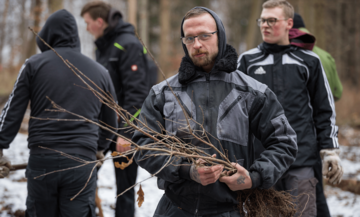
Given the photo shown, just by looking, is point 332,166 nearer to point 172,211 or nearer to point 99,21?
point 172,211

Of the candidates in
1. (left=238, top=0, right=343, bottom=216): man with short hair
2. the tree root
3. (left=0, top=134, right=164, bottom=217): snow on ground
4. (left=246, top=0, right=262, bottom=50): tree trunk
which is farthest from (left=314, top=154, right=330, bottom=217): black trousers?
(left=246, top=0, right=262, bottom=50): tree trunk

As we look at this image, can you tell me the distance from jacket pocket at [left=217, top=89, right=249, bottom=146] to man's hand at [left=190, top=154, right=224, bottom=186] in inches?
11.9

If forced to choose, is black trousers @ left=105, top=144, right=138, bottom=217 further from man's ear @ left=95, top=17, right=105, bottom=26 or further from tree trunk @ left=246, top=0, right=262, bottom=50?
Result: tree trunk @ left=246, top=0, right=262, bottom=50

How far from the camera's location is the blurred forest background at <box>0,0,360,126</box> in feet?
33.9

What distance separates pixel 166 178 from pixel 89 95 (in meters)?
1.40

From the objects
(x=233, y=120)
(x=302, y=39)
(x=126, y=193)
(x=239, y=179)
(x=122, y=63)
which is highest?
(x=302, y=39)

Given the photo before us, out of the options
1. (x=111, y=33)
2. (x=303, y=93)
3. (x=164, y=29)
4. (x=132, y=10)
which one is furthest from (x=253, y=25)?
(x=303, y=93)

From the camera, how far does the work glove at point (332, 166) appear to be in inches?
124

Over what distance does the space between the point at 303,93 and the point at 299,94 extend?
6 cm

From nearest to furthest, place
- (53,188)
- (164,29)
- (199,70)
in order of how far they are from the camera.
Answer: (199,70)
(53,188)
(164,29)

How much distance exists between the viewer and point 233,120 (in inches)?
86.1

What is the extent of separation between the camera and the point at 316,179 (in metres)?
3.31

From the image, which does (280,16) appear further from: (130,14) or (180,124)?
(130,14)

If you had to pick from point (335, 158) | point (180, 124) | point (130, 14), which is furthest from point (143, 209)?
point (130, 14)
